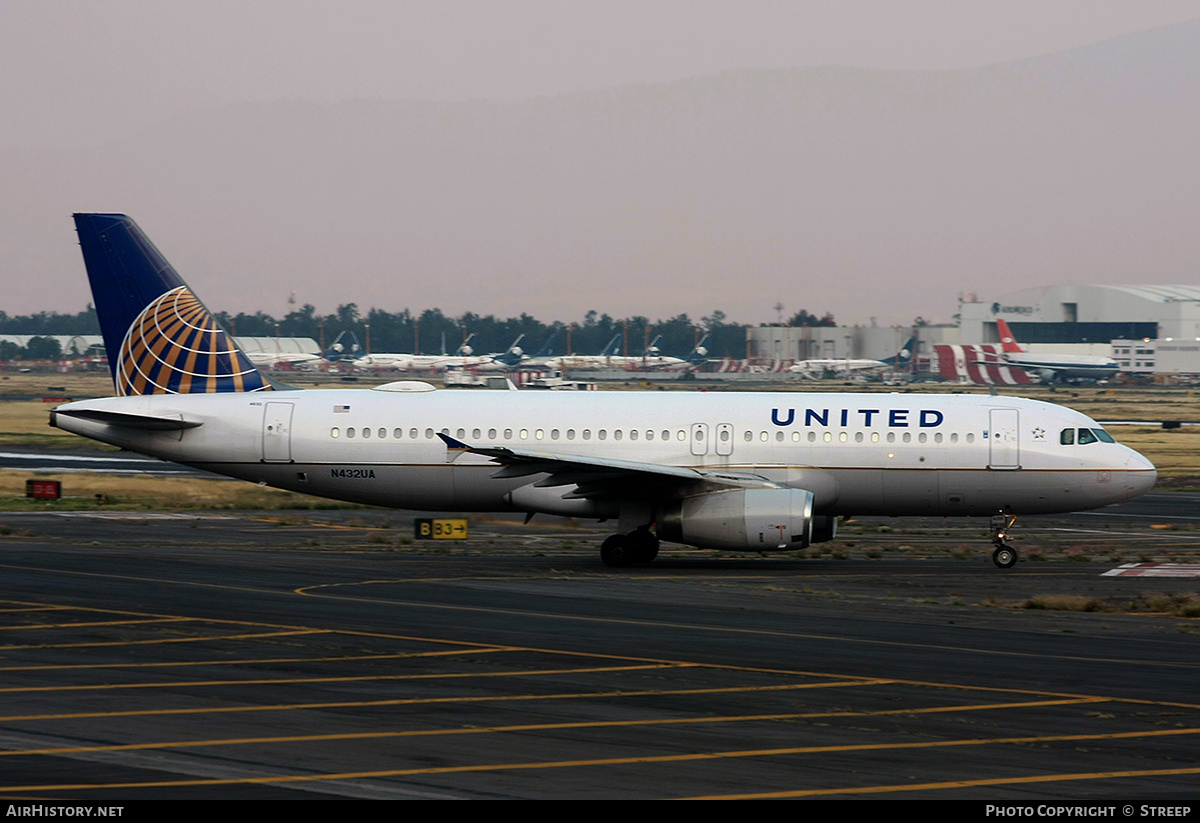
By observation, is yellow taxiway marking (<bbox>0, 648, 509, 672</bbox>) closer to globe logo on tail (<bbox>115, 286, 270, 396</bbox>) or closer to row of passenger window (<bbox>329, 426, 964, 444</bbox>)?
row of passenger window (<bbox>329, 426, 964, 444</bbox>)

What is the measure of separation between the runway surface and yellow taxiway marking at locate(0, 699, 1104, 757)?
0.06m

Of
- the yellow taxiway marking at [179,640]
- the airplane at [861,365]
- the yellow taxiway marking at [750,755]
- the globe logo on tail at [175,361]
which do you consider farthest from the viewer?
the airplane at [861,365]

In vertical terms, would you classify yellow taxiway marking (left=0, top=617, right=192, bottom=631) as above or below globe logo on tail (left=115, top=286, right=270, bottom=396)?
below

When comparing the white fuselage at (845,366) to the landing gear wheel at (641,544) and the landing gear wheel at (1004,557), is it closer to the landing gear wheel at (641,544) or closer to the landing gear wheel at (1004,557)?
the landing gear wheel at (1004,557)

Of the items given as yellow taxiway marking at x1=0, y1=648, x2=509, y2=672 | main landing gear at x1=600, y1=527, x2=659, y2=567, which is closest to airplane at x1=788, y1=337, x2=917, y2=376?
main landing gear at x1=600, y1=527, x2=659, y2=567

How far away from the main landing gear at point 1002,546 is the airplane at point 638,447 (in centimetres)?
5

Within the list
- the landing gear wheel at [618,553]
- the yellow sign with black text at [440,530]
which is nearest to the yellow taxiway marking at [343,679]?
the landing gear wheel at [618,553]

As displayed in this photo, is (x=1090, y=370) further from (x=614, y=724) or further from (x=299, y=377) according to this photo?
(x=614, y=724)

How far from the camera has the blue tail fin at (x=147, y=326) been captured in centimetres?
3541

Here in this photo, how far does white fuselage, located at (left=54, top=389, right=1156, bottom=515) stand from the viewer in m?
32.6

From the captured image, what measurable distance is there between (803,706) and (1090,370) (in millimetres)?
163853

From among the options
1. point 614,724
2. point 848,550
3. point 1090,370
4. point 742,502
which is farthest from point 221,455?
point 1090,370

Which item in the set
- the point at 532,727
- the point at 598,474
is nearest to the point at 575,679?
the point at 532,727

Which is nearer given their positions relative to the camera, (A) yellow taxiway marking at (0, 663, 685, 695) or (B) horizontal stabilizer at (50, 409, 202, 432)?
(A) yellow taxiway marking at (0, 663, 685, 695)
